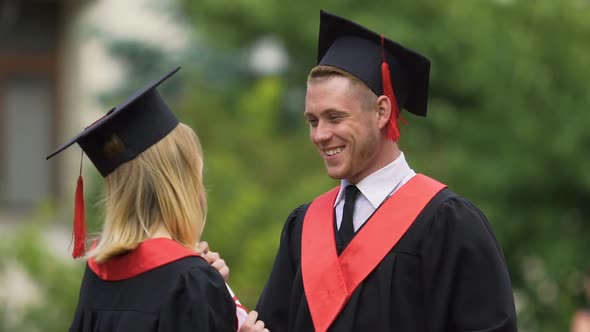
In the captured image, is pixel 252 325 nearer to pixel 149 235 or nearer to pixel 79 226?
pixel 149 235

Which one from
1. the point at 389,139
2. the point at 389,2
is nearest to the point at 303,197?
the point at 389,2

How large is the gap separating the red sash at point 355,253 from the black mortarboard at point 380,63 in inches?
10.9

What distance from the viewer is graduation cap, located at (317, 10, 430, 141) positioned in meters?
4.03

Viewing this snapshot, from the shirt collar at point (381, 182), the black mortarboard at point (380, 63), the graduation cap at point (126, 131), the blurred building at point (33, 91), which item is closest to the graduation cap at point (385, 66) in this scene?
the black mortarboard at point (380, 63)

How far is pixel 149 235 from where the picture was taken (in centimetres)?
397

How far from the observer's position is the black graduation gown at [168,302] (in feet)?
12.5

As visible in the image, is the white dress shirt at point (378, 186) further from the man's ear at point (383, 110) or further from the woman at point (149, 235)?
the woman at point (149, 235)

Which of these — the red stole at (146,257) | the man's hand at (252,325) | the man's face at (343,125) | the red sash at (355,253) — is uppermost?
the man's face at (343,125)

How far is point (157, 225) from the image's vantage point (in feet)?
13.1

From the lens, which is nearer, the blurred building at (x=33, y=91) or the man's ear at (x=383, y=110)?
the man's ear at (x=383, y=110)

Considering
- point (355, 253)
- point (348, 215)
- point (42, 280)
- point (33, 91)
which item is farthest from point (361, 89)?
point (33, 91)

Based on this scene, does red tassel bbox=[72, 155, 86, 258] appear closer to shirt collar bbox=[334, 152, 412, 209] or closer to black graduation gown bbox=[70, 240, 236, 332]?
black graduation gown bbox=[70, 240, 236, 332]

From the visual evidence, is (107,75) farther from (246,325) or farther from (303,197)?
(246,325)

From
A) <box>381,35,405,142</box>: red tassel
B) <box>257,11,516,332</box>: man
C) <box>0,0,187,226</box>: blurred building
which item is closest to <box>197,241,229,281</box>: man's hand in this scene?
<box>257,11,516,332</box>: man
